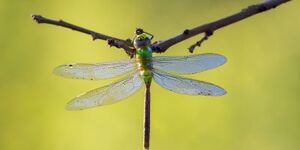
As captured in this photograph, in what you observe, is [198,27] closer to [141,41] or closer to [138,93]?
[141,41]

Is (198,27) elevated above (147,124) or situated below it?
above

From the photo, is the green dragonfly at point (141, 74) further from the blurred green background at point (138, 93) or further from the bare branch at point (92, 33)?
the blurred green background at point (138, 93)

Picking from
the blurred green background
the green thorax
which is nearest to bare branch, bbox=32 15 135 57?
the green thorax

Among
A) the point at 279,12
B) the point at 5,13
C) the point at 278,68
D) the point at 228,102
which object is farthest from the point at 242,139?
the point at 5,13

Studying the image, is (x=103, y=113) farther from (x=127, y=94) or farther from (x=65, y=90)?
(x=127, y=94)

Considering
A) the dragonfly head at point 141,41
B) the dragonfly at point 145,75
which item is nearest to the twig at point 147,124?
the dragonfly at point 145,75

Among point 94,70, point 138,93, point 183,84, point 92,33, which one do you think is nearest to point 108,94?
point 94,70
